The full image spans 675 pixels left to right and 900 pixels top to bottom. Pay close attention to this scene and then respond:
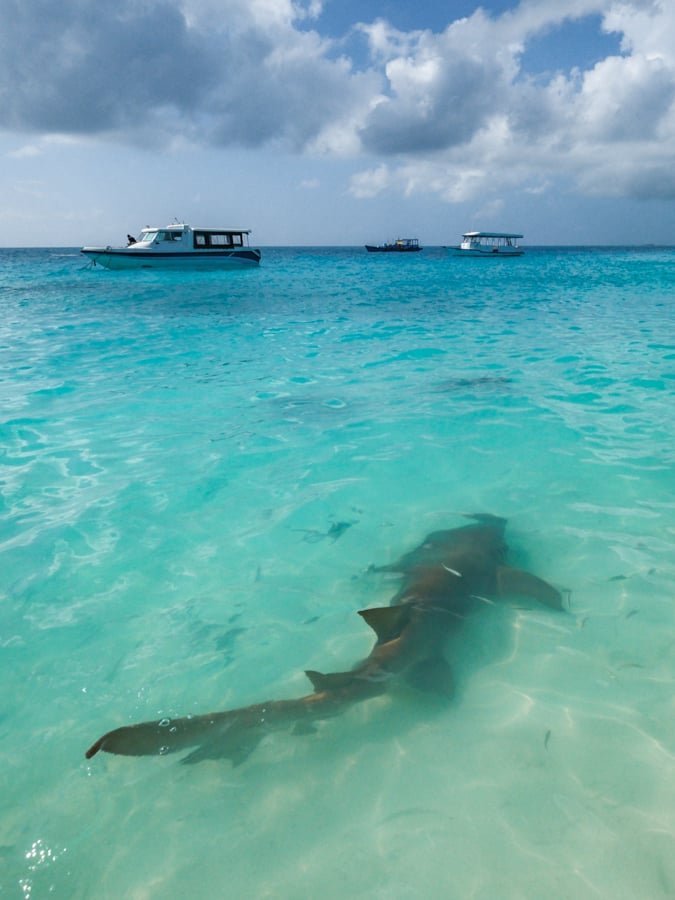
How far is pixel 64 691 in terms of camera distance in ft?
12.2

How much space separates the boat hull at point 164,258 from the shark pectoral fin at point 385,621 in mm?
41626

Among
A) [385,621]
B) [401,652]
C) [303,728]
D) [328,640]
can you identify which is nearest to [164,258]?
[328,640]

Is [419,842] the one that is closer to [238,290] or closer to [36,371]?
[36,371]

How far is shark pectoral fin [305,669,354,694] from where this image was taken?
11.8ft

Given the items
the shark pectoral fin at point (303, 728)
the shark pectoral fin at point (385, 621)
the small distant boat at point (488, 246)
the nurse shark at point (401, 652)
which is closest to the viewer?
the nurse shark at point (401, 652)

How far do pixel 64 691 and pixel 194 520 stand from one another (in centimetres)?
243

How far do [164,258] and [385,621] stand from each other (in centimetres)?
4213

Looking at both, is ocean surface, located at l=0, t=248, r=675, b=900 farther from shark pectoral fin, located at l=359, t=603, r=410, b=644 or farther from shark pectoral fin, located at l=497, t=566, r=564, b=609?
shark pectoral fin, located at l=359, t=603, r=410, b=644

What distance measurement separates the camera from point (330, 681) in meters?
3.67

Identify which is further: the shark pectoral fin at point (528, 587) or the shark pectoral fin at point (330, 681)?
the shark pectoral fin at point (528, 587)

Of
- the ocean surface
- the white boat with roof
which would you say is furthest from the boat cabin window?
the ocean surface

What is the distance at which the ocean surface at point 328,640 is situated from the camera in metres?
2.70

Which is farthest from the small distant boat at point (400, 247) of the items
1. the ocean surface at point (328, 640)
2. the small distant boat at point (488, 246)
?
the ocean surface at point (328, 640)

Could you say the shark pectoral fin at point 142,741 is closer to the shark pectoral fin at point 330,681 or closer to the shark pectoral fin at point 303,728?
the shark pectoral fin at point 303,728
